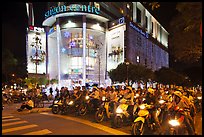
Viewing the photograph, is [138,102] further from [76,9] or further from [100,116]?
[76,9]

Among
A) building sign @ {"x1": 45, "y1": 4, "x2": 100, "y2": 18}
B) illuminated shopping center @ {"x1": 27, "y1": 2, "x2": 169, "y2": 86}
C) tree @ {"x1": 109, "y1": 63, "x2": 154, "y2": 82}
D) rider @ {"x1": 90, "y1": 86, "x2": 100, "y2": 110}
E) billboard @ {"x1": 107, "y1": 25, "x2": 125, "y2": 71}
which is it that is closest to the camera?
rider @ {"x1": 90, "y1": 86, "x2": 100, "y2": 110}

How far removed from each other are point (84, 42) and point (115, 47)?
25.9ft

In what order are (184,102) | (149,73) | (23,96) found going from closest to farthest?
(184,102) → (23,96) → (149,73)

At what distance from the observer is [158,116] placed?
365 inches

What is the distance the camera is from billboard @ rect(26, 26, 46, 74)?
60.0 m

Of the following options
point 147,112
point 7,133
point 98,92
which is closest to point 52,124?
point 7,133

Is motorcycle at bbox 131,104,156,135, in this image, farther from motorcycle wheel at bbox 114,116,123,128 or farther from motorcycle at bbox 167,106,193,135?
motorcycle wheel at bbox 114,116,123,128

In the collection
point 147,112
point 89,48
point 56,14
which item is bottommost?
point 147,112

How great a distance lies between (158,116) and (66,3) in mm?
50528

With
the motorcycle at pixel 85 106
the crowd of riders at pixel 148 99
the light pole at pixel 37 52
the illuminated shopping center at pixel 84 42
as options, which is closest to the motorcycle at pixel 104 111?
the crowd of riders at pixel 148 99

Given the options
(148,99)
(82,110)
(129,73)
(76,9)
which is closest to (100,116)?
(148,99)

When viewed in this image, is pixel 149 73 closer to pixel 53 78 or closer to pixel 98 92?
pixel 53 78

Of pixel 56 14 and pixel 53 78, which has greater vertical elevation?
pixel 56 14

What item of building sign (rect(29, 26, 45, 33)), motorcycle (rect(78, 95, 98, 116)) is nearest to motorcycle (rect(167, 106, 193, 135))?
motorcycle (rect(78, 95, 98, 116))
